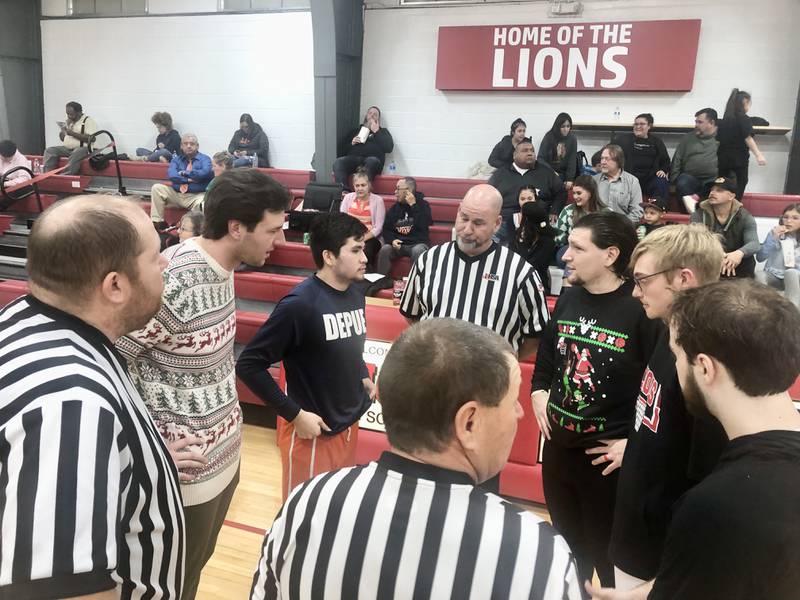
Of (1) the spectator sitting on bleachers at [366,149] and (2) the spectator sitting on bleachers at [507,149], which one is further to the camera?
(1) the spectator sitting on bleachers at [366,149]

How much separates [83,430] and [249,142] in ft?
30.4

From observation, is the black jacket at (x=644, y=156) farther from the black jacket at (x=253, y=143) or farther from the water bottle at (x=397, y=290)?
the black jacket at (x=253, y=143)

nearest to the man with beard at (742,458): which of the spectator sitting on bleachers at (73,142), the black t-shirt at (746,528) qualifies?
the black t-shirt at (746,528)

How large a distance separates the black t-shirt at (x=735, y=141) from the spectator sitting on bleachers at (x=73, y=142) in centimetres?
966

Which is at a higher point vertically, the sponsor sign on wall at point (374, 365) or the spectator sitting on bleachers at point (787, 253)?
the spectator sitting on bleachers at point (787, 253)

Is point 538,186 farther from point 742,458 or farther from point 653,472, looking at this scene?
point 742,458

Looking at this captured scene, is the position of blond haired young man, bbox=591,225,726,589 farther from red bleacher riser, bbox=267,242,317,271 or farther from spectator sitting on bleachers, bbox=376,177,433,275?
red bleacher riser, bbox=267,242,317,271

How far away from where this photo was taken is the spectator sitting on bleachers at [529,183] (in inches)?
246

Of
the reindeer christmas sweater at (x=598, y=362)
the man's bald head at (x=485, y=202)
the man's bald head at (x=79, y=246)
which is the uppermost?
the man's bald head at (x=485, y=202)

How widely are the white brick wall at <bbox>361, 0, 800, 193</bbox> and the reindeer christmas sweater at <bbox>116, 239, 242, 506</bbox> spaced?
25.6 feet

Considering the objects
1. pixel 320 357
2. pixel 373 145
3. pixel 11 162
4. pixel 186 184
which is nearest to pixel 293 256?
pixel 186 184

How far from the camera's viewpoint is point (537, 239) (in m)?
5.32

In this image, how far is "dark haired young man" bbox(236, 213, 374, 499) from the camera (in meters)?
2.21

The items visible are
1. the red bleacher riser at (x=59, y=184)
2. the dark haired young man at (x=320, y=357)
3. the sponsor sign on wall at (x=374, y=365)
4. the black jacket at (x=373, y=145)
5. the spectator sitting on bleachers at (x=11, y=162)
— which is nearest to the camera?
the dark haired young man at (x=320, y=357)
